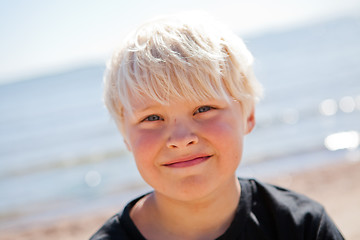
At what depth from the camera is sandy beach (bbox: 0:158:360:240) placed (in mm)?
5042

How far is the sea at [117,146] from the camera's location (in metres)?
7.09

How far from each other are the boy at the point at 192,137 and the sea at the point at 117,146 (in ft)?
2.17

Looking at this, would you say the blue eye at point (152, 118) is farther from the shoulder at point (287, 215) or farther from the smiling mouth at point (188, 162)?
the shoulder at point (287, 215)

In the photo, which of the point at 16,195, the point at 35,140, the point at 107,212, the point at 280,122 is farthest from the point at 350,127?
the point at 35,140

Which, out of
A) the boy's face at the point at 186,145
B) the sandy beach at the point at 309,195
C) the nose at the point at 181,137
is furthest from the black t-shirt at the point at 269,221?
the sandy beach at the point at 309,195

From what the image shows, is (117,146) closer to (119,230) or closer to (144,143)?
(119,230)

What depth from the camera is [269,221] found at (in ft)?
6.14

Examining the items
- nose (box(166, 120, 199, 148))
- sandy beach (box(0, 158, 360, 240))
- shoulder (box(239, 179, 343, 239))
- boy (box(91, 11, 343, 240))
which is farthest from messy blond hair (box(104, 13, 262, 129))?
sandy beach (box(0, 158, 360, 240))

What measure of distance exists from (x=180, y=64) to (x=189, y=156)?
41 centimetres

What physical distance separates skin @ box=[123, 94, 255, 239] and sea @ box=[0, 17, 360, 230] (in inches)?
27.0

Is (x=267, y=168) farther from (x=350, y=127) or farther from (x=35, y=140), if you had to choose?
(x=35, y=140)

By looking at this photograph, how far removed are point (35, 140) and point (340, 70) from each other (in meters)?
13.0

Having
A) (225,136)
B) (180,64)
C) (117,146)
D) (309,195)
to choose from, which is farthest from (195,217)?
(117,146)

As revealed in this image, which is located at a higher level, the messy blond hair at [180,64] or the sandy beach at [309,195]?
the messy blond hair at [180,64]
